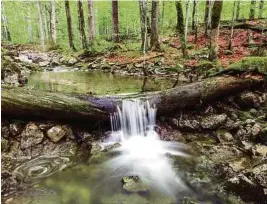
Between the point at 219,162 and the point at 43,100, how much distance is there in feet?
13.4

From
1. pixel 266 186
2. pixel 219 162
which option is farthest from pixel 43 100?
pixel 266 186

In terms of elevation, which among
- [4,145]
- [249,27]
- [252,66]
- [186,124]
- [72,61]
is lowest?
[186,124]

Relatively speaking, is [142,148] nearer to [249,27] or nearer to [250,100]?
[250,100]

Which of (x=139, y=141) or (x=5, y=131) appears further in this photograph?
(x=139, y=141)

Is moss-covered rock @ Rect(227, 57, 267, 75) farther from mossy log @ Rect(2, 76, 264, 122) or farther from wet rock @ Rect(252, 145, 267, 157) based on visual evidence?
wet rock @ Rect(252, 145, 267, 157)

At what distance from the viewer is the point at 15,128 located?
6.34m

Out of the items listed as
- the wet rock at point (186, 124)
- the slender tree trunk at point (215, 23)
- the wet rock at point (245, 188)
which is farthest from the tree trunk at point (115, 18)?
the wet rock at point (245, 188)

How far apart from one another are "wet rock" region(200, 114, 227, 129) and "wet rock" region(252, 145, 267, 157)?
131 cm

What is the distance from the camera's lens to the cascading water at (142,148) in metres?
5.78

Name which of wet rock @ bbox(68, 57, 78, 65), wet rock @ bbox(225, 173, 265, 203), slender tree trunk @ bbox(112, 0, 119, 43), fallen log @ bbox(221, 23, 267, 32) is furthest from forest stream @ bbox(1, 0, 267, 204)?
slender tree trunk @ bbox(112, 0, 119, 43)

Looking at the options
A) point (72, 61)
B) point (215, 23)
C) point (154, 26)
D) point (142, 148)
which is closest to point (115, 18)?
point (154, 26)

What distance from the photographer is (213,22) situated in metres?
10.4

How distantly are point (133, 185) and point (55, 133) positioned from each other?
2.30 metres

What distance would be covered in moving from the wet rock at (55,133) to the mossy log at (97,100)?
26 centimetres
